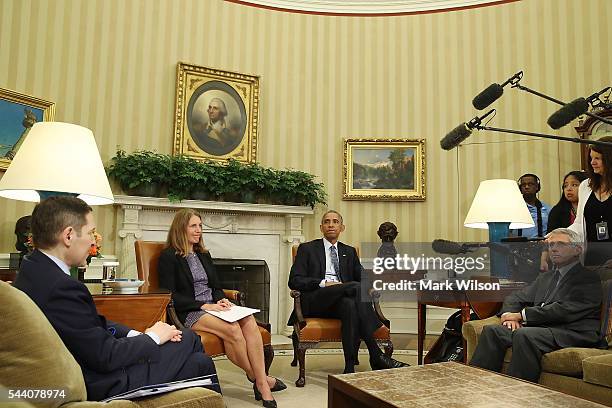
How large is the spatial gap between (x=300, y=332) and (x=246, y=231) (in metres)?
2.29

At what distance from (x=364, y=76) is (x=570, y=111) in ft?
16.4

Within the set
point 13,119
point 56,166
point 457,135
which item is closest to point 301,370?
point 457,135

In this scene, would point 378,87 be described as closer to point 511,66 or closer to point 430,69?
point 430,69

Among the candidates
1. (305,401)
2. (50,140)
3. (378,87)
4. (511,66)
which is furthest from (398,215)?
(50,140)

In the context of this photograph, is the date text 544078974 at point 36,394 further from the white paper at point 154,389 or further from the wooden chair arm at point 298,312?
the wooden chair arm at point 298,312

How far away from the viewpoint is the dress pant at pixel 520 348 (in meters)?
2.94

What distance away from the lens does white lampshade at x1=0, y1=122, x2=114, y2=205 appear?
2666 mm

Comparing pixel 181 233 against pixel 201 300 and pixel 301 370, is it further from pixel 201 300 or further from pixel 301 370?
pixel 301 370

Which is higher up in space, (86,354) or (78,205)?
(78,205)

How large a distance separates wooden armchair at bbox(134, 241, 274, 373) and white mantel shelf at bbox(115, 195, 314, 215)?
1.57 metres

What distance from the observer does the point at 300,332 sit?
3.93m

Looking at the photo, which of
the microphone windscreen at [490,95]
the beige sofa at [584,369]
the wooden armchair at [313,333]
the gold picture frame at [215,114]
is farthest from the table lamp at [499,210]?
the gold picture frame at [215,114]

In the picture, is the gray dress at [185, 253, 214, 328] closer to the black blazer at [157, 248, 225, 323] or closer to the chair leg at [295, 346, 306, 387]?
the black blazer at [157, 248, 225, 323]

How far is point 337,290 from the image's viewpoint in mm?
4094
